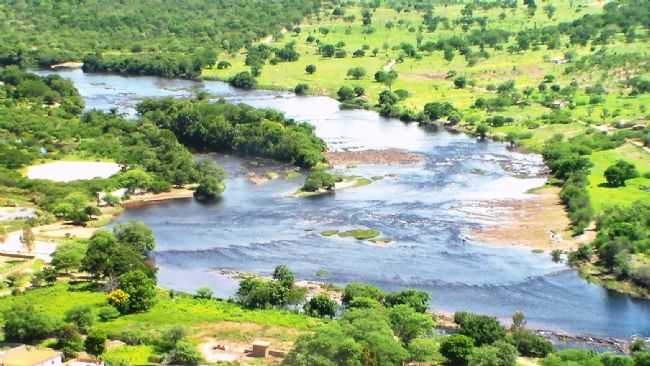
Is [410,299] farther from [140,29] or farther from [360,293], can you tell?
[140,29]

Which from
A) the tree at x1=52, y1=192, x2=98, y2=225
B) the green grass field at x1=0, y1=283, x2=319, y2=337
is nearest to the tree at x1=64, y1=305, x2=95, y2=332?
the green grass field at x1=0, y1=283, x2=319, y2=337

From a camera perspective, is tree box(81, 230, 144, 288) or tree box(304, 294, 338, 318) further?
tree box(81, 230, 144, 288)

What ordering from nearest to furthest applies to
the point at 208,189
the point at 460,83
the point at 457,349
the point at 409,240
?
the point at 457,349 → the point at 409,240 → the point at 208,189 → the point at 460,83

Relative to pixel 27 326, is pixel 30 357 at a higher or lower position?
higher

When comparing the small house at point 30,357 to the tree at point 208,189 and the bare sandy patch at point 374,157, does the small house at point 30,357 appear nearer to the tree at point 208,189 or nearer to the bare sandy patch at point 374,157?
the tree at point 208,189

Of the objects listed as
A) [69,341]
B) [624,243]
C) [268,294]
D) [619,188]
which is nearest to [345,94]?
[619,188]

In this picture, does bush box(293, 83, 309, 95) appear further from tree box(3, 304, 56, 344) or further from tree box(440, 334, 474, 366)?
tree box(440, 334, 474, 366)

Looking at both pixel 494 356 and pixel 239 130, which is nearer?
pixel 494 356
